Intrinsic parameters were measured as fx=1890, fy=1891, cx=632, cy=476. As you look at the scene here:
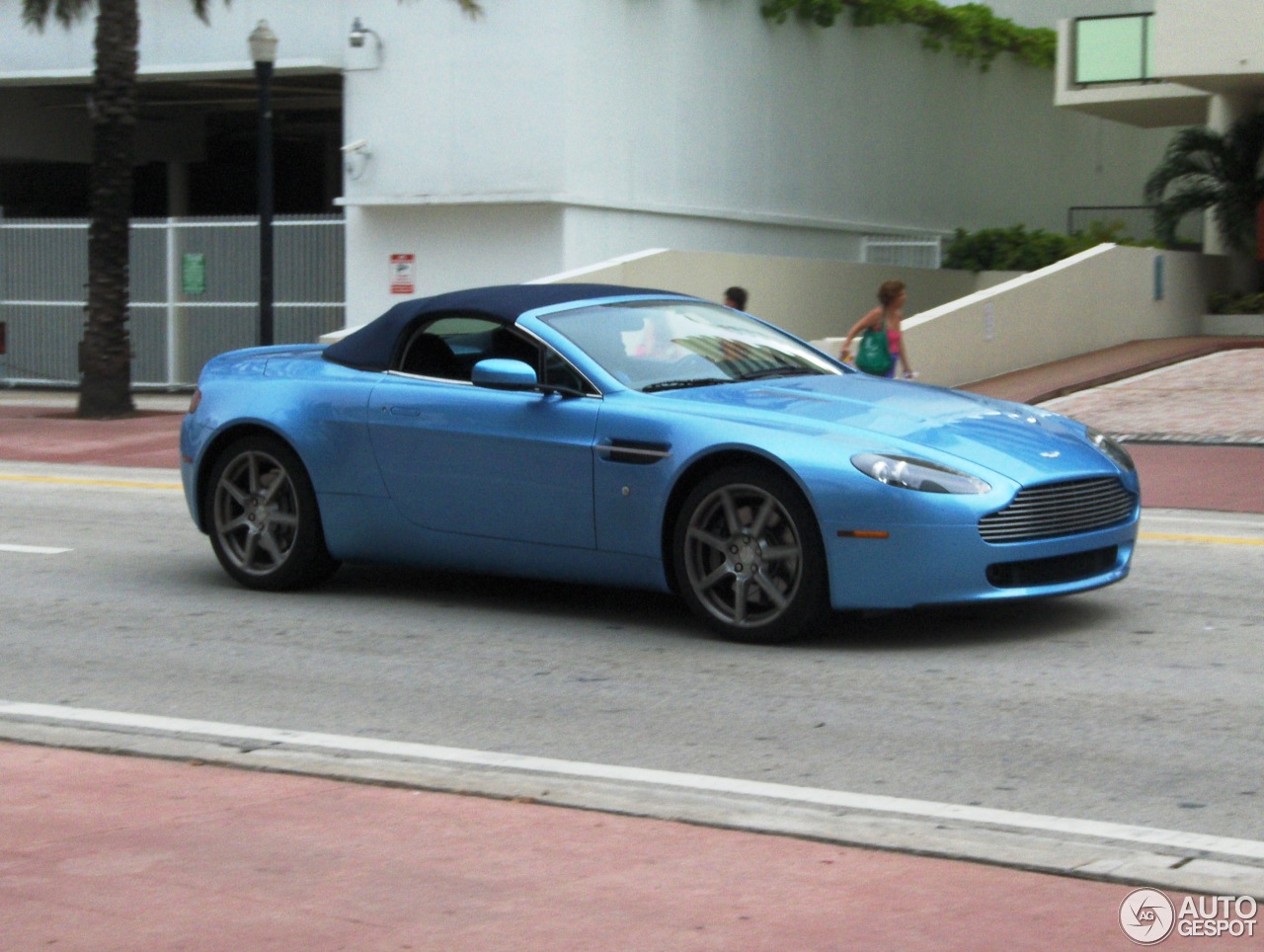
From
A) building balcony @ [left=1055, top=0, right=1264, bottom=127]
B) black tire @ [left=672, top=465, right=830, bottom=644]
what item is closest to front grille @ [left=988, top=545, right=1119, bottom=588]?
black tire @ [left=672, top=465, right=830, bottom=644]

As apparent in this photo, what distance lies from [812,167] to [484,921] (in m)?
27.3

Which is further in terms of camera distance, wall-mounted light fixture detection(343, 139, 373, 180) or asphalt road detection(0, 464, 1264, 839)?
wall-mounted light fixture detection(343, 139, 373, 180)

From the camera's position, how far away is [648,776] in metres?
5.77

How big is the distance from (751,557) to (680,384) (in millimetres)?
989

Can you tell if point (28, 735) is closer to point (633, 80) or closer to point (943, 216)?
point (633, 80)

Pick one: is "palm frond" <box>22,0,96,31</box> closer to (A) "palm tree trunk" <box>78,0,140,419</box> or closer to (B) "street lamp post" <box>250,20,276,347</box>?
(A) "palm tree trunk" <box>78,0,140,419</box>

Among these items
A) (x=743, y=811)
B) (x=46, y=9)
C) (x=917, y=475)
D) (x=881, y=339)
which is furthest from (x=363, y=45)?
(x=743, y=811)

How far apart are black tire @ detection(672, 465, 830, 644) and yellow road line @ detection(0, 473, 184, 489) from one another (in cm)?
789

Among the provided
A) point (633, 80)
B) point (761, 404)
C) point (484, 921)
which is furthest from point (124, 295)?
point (484, 921)

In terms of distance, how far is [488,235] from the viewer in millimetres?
25688

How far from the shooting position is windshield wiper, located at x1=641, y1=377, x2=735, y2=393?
820 cm

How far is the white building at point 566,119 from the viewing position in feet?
82.7

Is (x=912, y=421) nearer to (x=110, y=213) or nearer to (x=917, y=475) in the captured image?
(x=917, y=475)

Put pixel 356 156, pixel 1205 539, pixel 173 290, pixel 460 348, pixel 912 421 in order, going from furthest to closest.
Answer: pixel 173 290 < pixel 356 156 < pixel 1205 539 < pixel 460 348 < pixel 912 421
